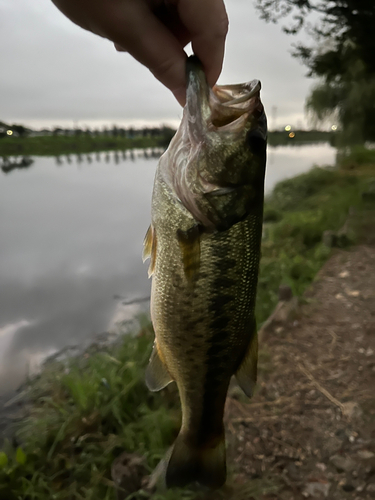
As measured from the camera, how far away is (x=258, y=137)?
4.41ft

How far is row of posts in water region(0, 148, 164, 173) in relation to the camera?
15246 mm

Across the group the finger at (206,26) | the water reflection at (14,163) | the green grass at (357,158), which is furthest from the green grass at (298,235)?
the water reflection at (14,163)

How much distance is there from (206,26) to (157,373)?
1403 mm

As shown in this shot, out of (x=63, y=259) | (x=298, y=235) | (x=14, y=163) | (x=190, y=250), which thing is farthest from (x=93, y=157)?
(x=190, y=250)

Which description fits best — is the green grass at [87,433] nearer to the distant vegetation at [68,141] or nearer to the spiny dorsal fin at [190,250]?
the spiny dorsal fin at [190,250]

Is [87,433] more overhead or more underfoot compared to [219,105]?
more underfoot

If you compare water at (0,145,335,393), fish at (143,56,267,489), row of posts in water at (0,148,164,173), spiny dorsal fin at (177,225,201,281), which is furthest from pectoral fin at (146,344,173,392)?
row of posts in water at (0,148,164,173)

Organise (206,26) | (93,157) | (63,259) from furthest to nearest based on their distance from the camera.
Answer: (93,157)
(63,259)
(206,26)

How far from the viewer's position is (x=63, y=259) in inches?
359

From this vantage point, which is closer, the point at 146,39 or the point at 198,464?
the point at 146,39

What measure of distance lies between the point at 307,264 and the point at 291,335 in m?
2.35

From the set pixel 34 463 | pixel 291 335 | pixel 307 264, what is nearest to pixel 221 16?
pixel 34 463

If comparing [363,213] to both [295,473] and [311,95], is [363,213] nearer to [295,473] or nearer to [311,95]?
[295,473]

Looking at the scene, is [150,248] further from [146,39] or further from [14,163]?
[14,163]
